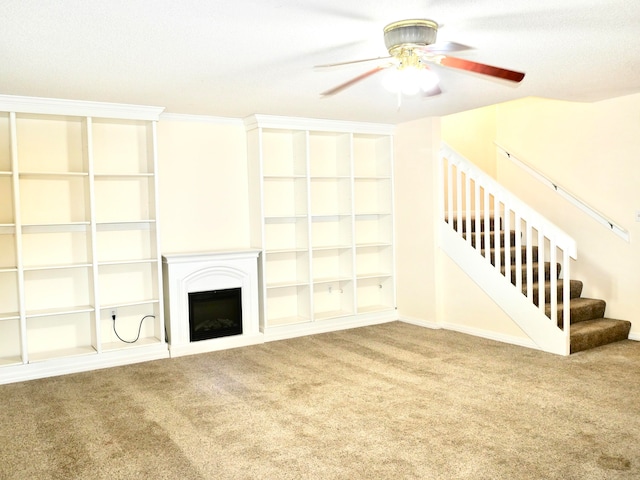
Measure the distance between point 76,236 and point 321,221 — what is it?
8.50 feet

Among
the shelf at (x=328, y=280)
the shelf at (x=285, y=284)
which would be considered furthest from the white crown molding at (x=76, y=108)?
the shelf at (x=328, y=280)

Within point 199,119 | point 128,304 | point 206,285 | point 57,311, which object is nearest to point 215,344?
point 206,285

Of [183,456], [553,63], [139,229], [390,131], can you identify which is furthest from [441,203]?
[183,456]

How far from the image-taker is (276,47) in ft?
10.4

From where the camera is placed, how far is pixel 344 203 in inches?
244

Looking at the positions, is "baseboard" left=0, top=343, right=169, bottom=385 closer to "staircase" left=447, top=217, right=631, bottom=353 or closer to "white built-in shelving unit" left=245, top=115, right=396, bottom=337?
"white built-in shelving unit" left=245, top=115, right=396, bottom=337

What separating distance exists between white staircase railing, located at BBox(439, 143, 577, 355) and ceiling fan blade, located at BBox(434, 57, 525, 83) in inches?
95.3

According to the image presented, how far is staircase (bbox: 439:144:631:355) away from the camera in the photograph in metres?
4.67

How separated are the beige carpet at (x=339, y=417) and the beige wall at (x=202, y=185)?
125 cm

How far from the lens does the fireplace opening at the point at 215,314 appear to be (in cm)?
512

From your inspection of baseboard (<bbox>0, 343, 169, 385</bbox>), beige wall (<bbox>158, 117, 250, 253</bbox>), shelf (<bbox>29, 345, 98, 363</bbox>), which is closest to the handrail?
beige wall (<bbox>158, 117, 250, 253</bbox>)

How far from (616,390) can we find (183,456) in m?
2.91

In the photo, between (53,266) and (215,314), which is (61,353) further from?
(215,314)

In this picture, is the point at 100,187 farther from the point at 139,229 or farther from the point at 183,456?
the point at 183,456
